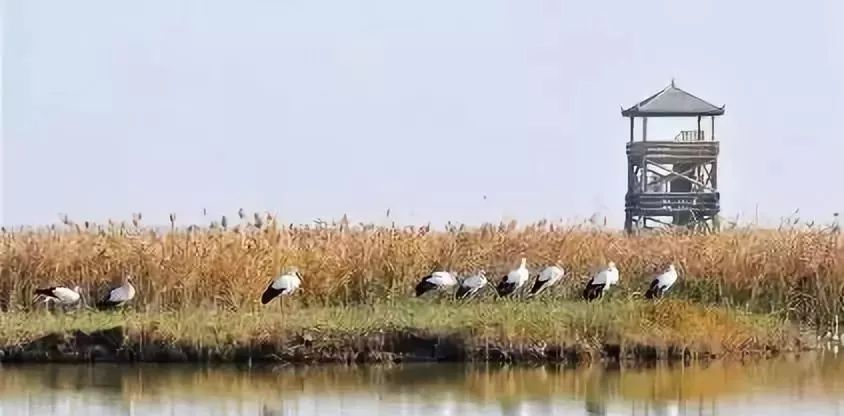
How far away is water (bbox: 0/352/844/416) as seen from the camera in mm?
15141

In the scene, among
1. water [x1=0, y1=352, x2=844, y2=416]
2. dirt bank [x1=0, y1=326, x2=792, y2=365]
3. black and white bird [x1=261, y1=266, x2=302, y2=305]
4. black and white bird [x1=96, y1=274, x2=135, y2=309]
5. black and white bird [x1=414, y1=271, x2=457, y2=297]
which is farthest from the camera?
black and white bird [x1=414, y1=271, x2=457, y2=297]

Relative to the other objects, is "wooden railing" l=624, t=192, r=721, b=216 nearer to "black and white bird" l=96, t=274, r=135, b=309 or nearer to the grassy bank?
the grassy bank

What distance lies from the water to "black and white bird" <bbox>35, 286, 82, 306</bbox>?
154 cm

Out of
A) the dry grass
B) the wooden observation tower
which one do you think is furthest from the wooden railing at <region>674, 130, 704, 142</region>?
the dry grass

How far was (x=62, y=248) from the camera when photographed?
20.4 metres

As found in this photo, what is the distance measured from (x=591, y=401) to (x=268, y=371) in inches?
128

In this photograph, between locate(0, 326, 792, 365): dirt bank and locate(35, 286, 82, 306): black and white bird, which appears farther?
locate(35, 286, 82, 306): black and white bird

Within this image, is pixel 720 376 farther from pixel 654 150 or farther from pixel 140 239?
pixel 654 150

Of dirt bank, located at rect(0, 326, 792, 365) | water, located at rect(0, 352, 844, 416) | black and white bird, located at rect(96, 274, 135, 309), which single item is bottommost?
water, located at rect(0, 352, 844, 416)

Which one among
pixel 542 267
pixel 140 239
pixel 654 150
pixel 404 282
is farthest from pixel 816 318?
pixel 654 150

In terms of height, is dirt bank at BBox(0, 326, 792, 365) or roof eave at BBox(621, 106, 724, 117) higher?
roof eave at BBox(621, 106, 724, 117)

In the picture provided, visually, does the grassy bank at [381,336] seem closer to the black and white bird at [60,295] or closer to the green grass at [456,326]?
the green grass at [456,326]

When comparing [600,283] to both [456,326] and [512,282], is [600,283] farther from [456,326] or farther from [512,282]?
[456,326]

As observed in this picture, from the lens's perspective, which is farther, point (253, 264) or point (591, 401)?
point (253, 264)
